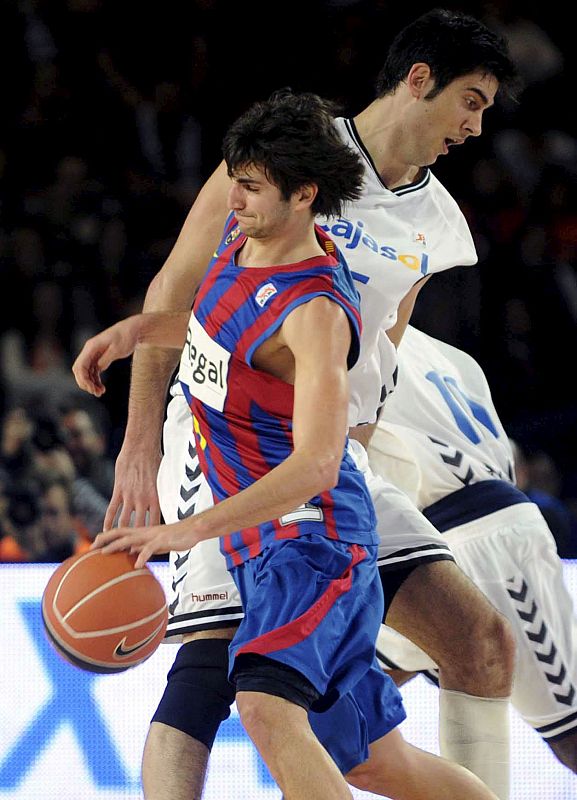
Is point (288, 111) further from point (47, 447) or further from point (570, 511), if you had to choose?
point (570, 511)

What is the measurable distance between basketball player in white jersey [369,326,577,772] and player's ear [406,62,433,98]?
3.26ft

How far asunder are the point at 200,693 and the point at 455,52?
1.81m

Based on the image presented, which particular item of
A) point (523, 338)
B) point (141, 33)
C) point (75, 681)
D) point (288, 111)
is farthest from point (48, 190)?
point (288, 111)

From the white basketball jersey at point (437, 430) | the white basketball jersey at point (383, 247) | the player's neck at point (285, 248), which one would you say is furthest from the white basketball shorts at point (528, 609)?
the player's neck at point (285, 248)

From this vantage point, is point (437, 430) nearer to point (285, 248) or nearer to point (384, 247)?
point (384, 247)

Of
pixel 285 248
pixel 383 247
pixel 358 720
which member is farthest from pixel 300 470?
pixel 383 247

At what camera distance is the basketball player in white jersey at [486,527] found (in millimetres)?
3869

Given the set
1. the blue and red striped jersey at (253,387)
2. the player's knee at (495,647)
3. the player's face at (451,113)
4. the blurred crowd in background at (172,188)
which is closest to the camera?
the blue and red striped jersey at (253,387)

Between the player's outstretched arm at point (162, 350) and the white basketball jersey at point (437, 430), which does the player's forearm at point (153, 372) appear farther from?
the white basketball jersey at point (437, 430)

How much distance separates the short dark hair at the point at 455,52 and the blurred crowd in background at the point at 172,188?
2.88 meters

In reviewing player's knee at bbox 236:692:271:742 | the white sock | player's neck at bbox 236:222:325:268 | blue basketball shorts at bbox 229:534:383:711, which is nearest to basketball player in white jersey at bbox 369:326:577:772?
the white sock

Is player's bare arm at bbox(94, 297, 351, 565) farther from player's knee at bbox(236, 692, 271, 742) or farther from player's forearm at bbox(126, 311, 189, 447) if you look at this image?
player's forearm at bbox(126, 311, 189, 447)

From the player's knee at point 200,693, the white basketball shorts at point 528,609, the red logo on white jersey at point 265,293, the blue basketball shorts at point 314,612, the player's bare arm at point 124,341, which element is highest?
the red logo on white jersey at point 265,293

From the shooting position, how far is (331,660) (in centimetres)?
270
